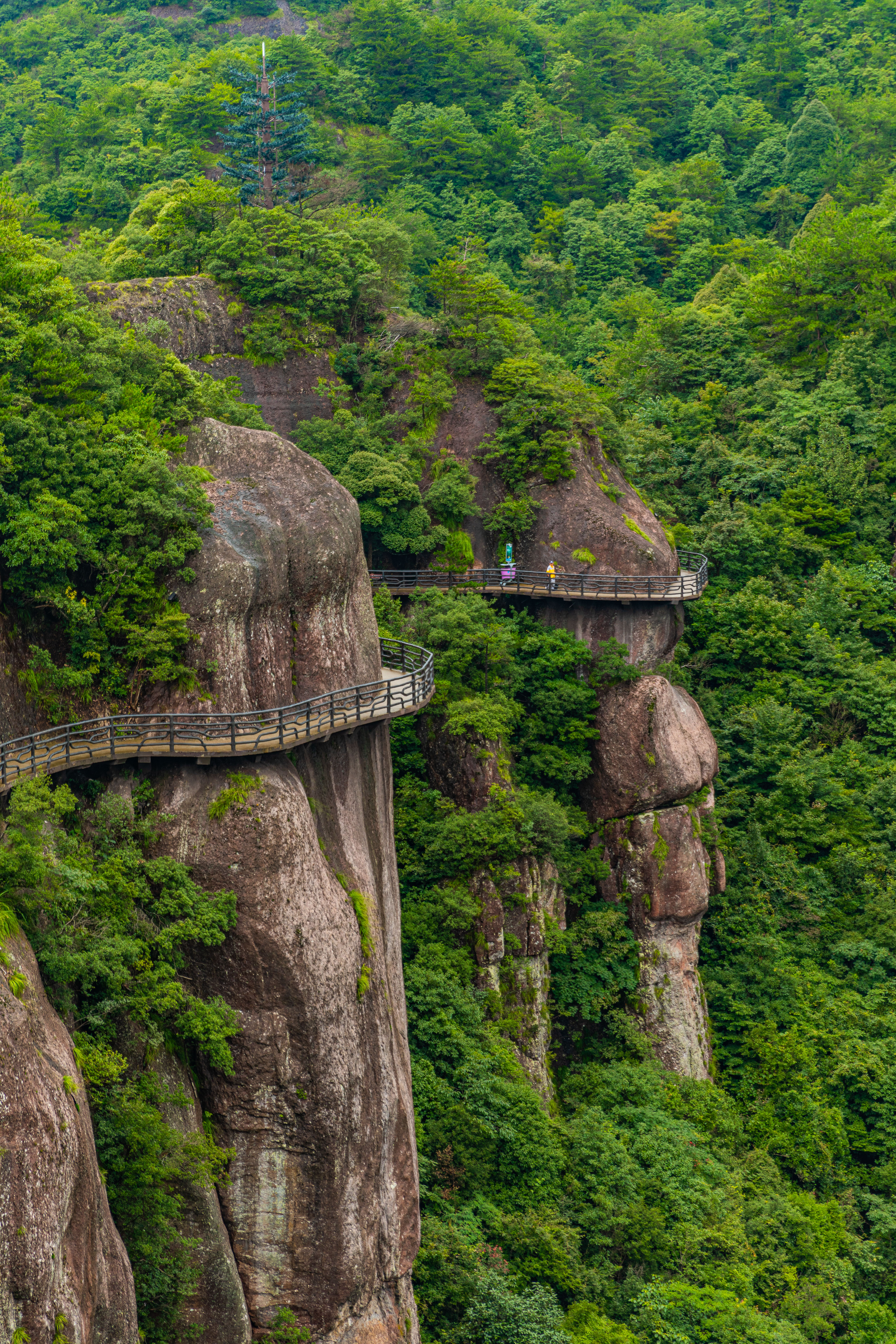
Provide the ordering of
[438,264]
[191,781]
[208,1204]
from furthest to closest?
[438,264]
[191,781]
[208,1204]

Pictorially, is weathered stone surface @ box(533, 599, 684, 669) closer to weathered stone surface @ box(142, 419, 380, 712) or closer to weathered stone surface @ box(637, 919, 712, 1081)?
weathered stone surface @ box(637, 919, 712, 1081)

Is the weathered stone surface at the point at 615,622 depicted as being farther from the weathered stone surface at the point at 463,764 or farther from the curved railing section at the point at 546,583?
the weathered stone surface at the point at 463,764

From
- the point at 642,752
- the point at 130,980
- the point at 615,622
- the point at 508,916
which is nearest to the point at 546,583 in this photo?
the point at 615,622

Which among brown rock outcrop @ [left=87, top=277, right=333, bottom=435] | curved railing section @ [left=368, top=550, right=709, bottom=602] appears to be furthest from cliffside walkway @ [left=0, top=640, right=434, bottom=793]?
brown rock outcrop @ [left=87, top=277, right=333, bottom=435]

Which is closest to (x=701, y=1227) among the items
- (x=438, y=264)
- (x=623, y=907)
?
(x=623, y=907)

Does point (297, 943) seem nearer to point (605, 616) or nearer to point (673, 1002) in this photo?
point (673, 1002)

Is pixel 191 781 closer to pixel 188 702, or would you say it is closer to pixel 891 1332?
pixel 188 702
